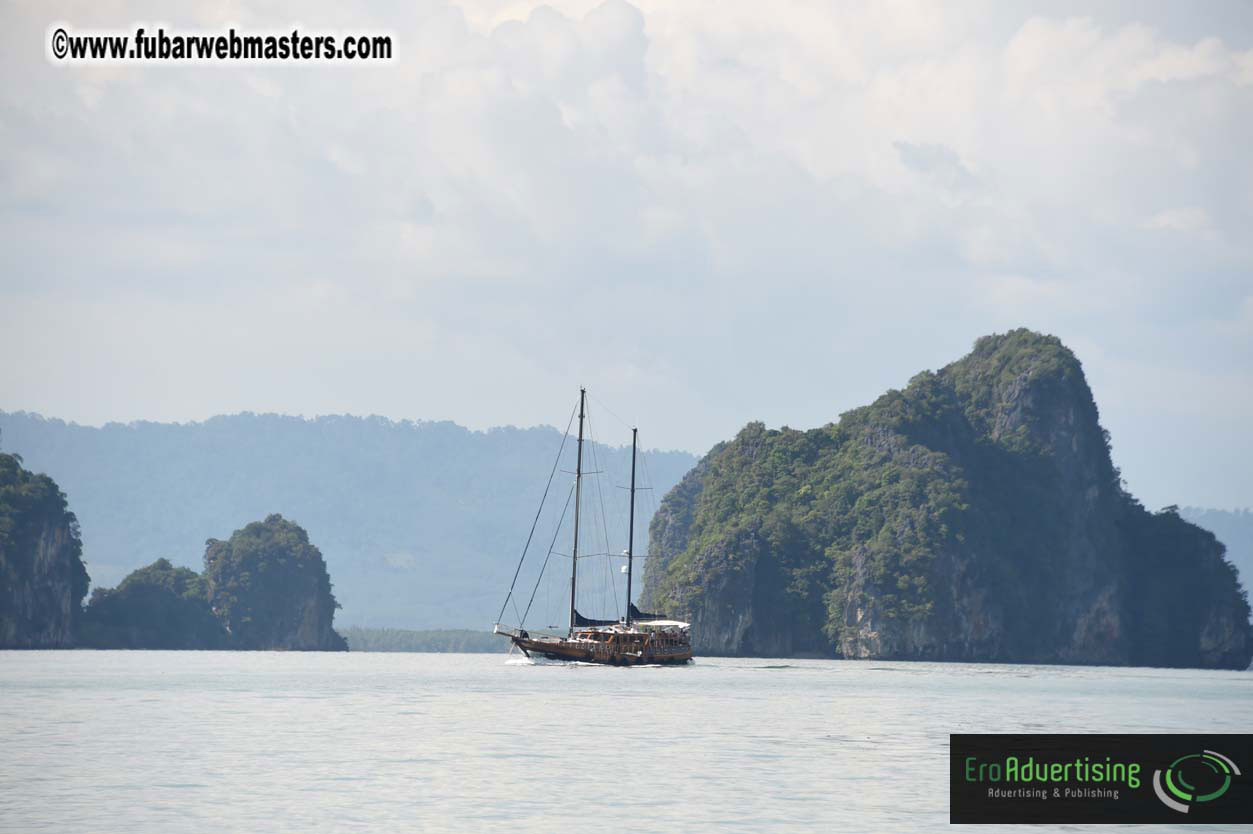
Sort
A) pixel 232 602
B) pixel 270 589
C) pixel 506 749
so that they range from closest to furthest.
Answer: pixel 506 749 < pixel 232 602 < pixel 270 589

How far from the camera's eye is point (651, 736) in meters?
47.4

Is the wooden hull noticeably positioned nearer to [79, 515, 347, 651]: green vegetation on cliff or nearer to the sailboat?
the sailboat

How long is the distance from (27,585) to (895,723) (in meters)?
110

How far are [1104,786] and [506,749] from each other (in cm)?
1541

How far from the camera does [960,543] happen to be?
151750 millimetres

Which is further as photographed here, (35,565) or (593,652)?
(35,565)

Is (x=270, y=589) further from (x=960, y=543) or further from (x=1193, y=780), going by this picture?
(x=1193, y=780)

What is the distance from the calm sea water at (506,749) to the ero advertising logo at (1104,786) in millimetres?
982

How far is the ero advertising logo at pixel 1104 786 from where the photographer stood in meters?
31.2

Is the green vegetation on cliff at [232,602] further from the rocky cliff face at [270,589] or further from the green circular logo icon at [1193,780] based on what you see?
the green circular logo icon at [1193,780]

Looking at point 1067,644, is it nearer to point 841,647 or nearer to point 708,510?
point 841,647

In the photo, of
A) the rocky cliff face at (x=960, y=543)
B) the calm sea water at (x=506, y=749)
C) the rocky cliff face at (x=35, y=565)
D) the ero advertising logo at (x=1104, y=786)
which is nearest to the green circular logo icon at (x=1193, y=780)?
the ero advertising logo at (x=1104, y=786)

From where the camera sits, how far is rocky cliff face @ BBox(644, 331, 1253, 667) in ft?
494

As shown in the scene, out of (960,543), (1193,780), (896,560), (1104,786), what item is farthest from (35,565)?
(1193,780)
